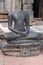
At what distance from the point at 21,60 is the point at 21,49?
0.41m

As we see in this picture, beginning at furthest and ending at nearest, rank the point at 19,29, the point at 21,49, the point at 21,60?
the point at 19,29 < the point at 21,49 < the point at 21,60

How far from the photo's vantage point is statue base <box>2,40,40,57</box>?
5.43 m

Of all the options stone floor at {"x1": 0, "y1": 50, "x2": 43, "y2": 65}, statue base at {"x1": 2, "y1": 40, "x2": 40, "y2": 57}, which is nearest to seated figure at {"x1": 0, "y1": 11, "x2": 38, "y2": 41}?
statue base at {"x1": 2, "y1": 40, "x2": 40, "y2": 57}

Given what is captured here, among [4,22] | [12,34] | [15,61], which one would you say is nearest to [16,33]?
[12,34]

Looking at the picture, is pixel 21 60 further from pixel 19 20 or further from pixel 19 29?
pixel 19 20

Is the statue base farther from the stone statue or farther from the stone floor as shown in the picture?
the stone statue

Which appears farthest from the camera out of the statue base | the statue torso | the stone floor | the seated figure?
the statue torso

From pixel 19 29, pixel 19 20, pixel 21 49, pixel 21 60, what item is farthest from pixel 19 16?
pixel 21 60

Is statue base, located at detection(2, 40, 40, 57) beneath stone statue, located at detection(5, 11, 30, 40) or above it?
beneath

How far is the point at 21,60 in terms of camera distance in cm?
507

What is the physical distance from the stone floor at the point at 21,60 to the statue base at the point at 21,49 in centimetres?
13

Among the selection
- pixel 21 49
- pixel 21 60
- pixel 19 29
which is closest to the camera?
pixel 21 60

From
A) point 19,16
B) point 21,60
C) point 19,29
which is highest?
point 19,16

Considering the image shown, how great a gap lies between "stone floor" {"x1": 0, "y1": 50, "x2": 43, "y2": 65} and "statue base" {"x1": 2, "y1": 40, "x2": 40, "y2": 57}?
0.44 ft
